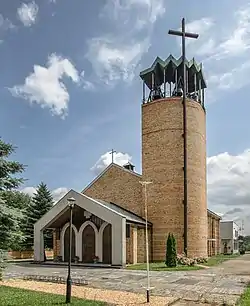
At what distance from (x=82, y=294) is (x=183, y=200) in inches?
630

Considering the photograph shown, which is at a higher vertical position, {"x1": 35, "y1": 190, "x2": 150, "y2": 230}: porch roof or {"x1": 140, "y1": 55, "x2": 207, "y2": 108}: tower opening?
{"x1": 140, "y1": 55, "x2": 207, "y2": 108}: tower opening

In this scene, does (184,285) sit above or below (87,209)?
below

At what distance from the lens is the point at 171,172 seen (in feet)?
91.6

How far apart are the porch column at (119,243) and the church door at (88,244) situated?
295 cm

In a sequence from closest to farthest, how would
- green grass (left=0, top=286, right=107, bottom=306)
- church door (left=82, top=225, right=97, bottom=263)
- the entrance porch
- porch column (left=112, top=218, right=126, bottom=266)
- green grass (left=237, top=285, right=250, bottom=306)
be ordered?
green grass (left=0, top=286, right=107, bottom=306) < green grass (left=237, top=285, right=250, bottom=306) < porch column (left=112, top=218, right=126, bottom=266) < the entrance porch < church door (left=82, top=225, right=97, bottom=263)

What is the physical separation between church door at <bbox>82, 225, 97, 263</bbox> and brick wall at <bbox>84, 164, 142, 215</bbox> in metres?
4.44

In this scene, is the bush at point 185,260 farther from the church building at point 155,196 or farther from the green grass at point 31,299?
the green grass at point 31,299

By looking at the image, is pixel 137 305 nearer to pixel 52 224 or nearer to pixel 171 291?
pixel 171 291

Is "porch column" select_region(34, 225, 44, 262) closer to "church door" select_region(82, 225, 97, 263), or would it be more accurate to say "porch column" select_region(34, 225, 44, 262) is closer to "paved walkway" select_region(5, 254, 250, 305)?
"church door" select_region(82, 225, 97, 263)

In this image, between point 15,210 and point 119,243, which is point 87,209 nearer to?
point 119,243

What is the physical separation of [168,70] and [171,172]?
27.5 ft

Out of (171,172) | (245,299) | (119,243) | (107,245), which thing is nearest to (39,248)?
(107,245)

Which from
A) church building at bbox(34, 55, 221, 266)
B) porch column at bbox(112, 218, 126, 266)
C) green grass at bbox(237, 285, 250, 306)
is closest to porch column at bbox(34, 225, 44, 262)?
church building at bbox(34, 55, 221, 266)

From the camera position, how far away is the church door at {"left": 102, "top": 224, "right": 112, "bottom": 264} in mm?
25297
